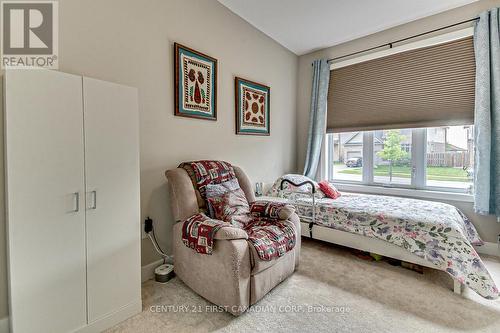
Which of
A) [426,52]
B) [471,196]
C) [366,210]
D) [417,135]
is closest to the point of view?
[366,210]

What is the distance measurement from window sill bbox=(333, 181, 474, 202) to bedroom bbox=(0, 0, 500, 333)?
18 millimetres

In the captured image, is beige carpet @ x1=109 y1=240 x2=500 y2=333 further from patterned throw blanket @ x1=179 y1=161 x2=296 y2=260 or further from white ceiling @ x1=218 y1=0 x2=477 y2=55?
white ceiling @ x1=218 y1=0 x2=477 y2=55

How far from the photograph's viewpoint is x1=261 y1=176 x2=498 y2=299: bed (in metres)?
1.91

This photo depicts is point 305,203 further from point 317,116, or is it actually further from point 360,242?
point 317,116

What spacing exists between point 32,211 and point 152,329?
1.05m

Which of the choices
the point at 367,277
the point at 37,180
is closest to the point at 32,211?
the point at 37,180

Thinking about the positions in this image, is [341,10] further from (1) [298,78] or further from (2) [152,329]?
(2) [152,329]

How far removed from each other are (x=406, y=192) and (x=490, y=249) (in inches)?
40.5

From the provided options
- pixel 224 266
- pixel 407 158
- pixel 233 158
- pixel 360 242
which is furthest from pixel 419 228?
pixel 233 158

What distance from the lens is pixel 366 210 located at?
256 cm

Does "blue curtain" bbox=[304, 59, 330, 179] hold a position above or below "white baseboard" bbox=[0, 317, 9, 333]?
above

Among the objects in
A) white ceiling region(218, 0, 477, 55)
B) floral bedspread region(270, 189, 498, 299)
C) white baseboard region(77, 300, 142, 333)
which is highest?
white ceiling region(218, 0, 477, 55)

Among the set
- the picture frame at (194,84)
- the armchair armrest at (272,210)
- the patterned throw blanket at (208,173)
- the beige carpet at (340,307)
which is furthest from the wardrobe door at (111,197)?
the armchair armrest at (272,210)

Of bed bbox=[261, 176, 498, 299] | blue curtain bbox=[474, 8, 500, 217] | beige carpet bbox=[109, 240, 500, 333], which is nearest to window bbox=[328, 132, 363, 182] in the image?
bed bbox=[261, 176, 498, 299]
